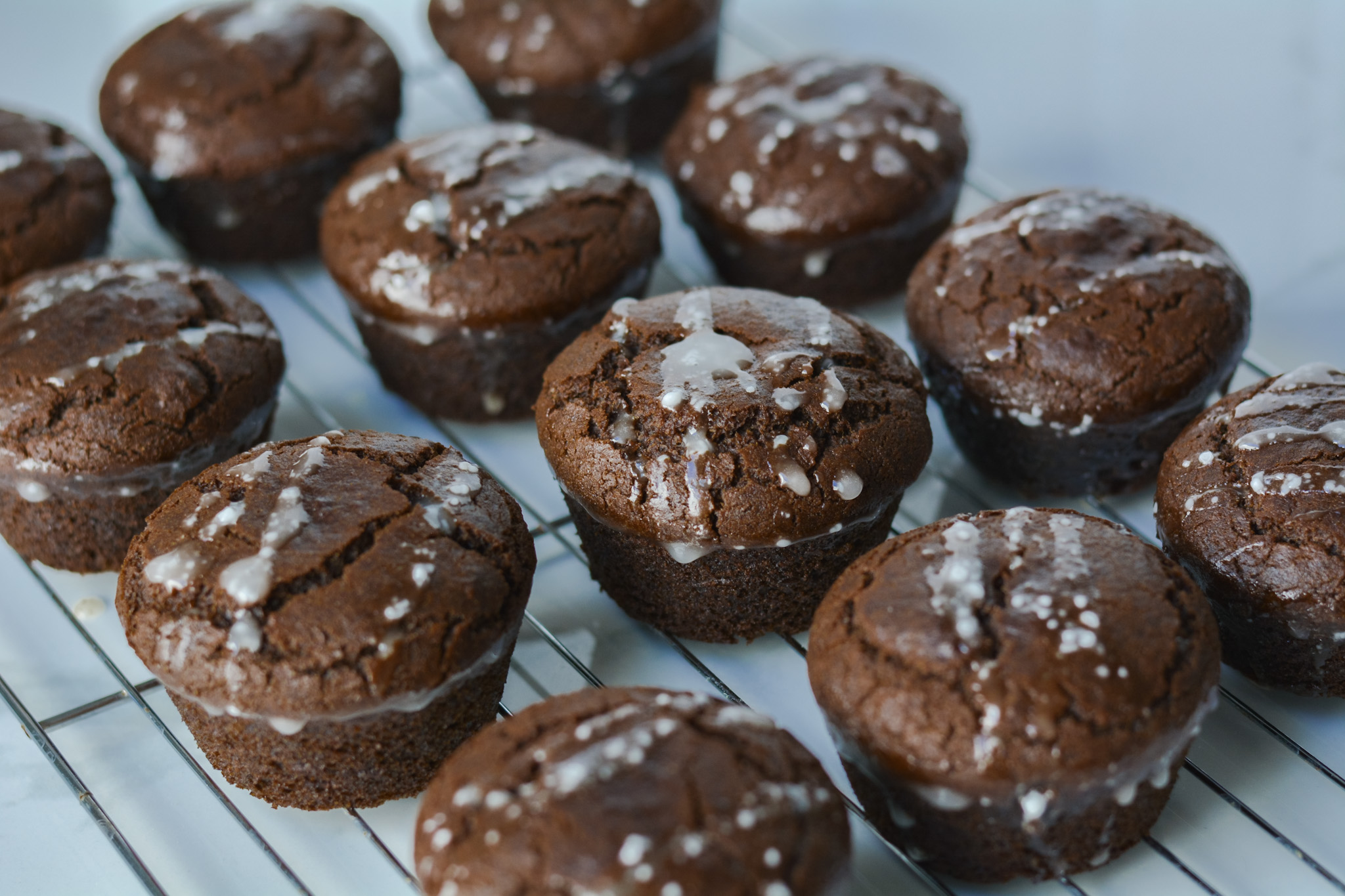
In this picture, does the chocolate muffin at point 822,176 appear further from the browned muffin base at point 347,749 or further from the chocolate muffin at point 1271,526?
the browned muffin base at point 347,749

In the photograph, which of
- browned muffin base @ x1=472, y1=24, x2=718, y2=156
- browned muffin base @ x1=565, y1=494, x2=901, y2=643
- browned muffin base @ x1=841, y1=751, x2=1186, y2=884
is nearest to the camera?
browned muffin base @ x1=841, y1=751, x2=1186, y2=884

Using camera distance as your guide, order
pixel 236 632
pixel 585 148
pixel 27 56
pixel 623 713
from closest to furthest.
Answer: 1. pixel 623 713
2. pixel 236 632
3. pixel 585 148
4. pixel 27 56

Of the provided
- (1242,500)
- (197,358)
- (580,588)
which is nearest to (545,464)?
(580,588)

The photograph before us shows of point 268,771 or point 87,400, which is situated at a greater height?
point 87,400

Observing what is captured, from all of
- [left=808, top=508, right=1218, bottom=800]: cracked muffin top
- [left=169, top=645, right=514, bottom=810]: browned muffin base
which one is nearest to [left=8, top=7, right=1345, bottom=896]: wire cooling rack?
[left=169, top=645, right=514, bottom=810]: browned muffin base

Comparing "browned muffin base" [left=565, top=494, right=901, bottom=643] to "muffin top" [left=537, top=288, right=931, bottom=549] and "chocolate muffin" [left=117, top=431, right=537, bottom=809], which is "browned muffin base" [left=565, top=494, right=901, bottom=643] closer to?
"muffin top" [left=537, top=288, right=931, bottom=549]

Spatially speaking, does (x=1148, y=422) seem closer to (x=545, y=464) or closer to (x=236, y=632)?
(x=545, y=464)
